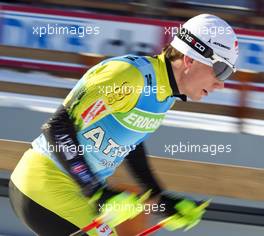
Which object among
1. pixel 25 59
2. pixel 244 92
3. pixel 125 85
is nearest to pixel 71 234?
pixel 125 85

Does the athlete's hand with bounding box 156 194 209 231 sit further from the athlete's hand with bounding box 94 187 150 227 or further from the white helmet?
the white helmet

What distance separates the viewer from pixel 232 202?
13.1ft

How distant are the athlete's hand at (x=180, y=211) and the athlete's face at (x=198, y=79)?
394 millimetres

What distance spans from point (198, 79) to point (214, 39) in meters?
0.14

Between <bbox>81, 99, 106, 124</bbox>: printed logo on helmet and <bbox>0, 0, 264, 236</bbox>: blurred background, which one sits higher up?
<bbox>81, 99, 106, 124</bbox>: printed logo on helmet

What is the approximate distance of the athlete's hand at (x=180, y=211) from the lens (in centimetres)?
246

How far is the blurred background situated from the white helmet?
1.71m

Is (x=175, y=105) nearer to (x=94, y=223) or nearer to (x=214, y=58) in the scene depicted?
(x=214, y=58)

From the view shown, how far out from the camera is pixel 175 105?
17.6 feet

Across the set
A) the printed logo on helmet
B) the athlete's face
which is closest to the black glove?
the printed logo on helmet

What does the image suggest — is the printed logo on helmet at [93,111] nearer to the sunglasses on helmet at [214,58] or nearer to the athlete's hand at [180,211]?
the sunglasses on helmet at [214,58]

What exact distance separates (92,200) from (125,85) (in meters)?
0.38

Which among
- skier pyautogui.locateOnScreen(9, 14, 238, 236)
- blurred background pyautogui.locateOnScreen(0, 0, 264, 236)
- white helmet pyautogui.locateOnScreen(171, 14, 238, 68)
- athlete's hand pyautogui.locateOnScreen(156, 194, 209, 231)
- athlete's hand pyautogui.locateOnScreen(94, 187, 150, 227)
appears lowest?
blurred background pyautogui.locateOnScreen(0, 0, 264, 236)

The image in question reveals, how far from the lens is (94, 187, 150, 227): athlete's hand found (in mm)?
2242
